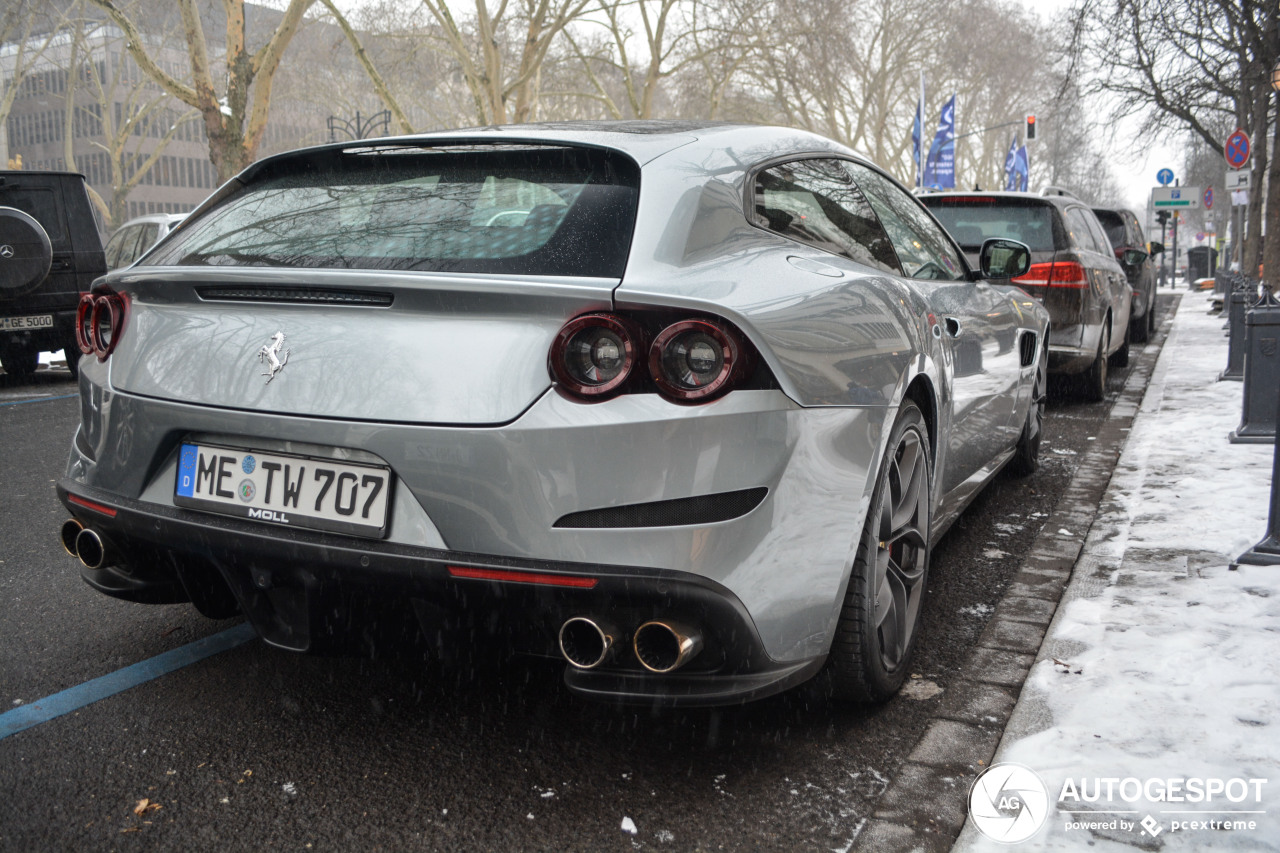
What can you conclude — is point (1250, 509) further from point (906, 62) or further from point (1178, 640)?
point (906, 62)

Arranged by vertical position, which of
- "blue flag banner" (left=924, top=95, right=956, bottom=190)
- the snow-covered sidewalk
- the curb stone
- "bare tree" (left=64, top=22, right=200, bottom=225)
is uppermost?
"bare tree" (left=64, top=22, right=200, bottom=225)

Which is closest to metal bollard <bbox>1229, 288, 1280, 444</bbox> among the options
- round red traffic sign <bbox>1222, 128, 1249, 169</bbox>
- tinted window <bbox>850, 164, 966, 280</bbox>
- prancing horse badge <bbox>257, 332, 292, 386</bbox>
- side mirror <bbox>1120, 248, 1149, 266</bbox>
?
tinted window <bbox>850, 164, 966, 280</bbox>

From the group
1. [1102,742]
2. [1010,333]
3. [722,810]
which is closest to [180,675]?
[722,810]

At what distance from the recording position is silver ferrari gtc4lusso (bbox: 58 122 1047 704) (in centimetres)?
220

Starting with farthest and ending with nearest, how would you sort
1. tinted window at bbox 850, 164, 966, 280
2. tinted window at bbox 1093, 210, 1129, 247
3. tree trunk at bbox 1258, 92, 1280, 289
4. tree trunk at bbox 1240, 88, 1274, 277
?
1. tree trunk at bbox 1240, 88, 1274, 277
2. tree trunk at bbox 1258, 92, 1280, 289
3. tinted window at bbox 1093, 210, 1129, 247
4. tinted window at bbox 850, 164, 966, 280

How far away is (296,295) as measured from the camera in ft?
8.05

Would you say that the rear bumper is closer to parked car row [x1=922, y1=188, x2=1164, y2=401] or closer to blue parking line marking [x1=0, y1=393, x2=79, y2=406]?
parked car row [x1=922, y1=188, x2=1164, y2=401]

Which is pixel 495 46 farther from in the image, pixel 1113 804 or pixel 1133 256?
pixel 1113 804

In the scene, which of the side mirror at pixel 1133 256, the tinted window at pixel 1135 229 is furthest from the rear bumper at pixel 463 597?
the tinted window at pixel 1135 229

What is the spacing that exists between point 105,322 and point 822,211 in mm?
1934

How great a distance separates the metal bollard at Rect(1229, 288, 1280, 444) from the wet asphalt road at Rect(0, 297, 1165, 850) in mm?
3870

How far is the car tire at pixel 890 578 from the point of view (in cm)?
272

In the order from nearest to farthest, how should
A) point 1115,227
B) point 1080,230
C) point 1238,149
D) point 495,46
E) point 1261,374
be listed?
point 1261,374 → point 1080,230 → point 1115,227 → point 1238,149 → point 495,46

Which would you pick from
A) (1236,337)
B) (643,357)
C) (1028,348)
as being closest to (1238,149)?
(1236,337)
